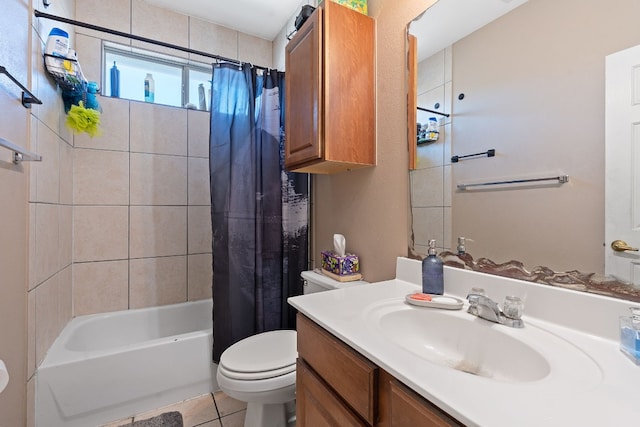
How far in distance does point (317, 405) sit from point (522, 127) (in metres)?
1.00

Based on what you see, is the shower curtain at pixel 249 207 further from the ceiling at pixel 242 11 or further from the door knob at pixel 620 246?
the door knob at pixel 620 246

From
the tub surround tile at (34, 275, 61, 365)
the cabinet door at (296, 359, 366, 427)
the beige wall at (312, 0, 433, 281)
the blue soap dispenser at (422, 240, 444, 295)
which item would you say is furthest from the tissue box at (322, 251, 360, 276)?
the tub surround tile at (34, 275, 61, 365)

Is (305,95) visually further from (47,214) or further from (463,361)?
(47,214)

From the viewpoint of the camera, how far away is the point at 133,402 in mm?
1507

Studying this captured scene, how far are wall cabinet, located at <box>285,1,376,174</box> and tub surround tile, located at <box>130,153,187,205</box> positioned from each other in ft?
3.95

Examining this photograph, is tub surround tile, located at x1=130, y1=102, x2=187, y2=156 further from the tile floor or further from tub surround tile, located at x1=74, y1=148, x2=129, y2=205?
the tile floor

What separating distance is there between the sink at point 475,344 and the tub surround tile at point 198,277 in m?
1.74

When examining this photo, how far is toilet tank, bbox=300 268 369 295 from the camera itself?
4.60ft

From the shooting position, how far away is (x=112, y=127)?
1950mm

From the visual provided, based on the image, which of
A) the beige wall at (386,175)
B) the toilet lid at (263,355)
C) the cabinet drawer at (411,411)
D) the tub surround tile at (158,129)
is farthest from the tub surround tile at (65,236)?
the cabinet drawer at (411,411)

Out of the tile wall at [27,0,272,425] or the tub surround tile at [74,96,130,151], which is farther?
the tub surround tile at [74,96,130,151]

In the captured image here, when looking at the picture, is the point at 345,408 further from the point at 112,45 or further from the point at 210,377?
the point at 112,45

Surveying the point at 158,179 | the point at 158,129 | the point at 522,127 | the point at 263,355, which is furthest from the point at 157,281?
the point at 522,127

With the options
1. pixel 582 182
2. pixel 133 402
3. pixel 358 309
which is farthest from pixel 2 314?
pixel 582 182
